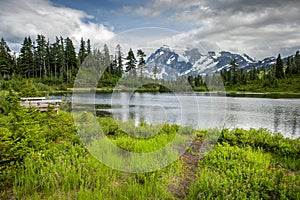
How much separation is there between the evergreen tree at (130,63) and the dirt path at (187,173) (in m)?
2.75

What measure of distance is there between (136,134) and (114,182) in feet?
11.4

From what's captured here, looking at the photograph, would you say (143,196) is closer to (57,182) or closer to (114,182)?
(114,182)

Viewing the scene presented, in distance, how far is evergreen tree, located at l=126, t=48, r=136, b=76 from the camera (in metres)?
5.39

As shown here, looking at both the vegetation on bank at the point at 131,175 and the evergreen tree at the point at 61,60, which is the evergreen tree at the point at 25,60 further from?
the vegetation on bank at the point at 131,175

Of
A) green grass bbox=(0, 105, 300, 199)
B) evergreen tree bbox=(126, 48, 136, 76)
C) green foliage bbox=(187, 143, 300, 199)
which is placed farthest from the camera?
evergreen tree bbox=(126, 48, 136, 76)

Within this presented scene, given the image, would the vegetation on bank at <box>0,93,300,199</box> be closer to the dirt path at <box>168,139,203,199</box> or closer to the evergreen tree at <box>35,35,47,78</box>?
the dirt path at <box>168,139,203,199</box>

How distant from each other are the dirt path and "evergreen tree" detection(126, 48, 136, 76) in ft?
9.02

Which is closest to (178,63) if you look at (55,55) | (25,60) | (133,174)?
(133,174)

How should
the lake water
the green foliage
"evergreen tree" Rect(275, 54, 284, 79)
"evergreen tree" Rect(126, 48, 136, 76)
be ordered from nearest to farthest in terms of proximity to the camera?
the green foliage
"evergreen tree" Rect(126, 48, 136, 76)
the lake water
"evergreen tree" Rect(275, 54, 284, 79)

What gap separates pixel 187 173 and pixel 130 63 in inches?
121

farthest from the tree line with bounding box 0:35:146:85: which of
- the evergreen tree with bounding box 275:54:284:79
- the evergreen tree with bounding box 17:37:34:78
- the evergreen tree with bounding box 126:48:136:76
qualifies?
the evergreen tree with bounding box 275:54:284:79

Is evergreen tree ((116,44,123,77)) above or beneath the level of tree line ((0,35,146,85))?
beneath

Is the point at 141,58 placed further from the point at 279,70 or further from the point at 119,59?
the point at 279,70

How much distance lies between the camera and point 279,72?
76.4 metres
